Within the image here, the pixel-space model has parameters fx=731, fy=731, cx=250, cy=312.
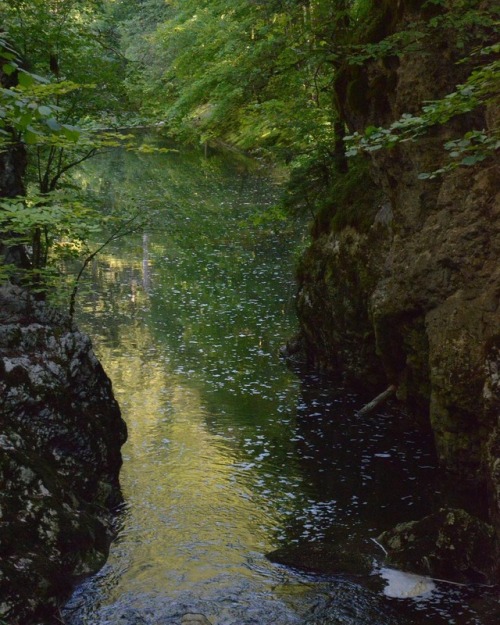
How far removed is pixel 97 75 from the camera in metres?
15.8

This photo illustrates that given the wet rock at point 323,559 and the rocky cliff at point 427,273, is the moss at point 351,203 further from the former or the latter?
the wet rock at point 323,559

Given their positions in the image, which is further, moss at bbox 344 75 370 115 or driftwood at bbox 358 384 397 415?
moss at bbox 344 75 370 115

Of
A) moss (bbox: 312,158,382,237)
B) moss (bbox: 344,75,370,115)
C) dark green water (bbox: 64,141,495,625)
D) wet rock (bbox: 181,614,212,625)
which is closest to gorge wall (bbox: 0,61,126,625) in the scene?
dark green water (bbox: 64,141,495,625)

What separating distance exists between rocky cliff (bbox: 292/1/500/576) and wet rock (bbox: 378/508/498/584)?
1.17 ft

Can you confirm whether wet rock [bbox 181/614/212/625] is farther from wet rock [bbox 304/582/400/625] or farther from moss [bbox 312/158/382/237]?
moss [bbox 312/158/382/237]

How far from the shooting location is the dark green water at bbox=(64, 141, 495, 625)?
28.1 feet

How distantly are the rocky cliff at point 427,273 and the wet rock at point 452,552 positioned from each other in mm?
355

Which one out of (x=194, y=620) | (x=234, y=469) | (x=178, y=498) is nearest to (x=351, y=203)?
(x=234, y=469)

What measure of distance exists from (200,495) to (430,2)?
9011 mm

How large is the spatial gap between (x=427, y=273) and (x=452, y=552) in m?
5.10

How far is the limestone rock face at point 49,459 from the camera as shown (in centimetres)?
819

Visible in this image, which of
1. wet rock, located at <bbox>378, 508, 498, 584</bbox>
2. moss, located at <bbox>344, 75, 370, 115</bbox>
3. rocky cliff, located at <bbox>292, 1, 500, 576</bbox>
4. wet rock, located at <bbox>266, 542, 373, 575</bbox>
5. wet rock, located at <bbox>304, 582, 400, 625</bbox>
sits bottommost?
wet rock, located at <bbox>304, 582, 400, 625</bbox>

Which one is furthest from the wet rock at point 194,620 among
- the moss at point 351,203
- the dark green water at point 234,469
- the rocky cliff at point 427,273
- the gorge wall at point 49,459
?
the moss at point 351,203

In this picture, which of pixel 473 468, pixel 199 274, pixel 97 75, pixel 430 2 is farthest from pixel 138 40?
pixel 473 468
